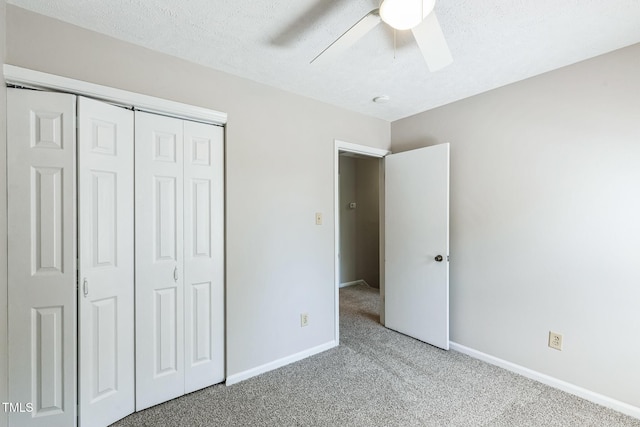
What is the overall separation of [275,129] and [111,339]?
187 centimetres

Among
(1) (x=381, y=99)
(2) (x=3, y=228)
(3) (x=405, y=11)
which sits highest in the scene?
(1) (x=381, y=99)

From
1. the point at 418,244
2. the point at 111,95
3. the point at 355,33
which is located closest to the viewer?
the point at 355,33

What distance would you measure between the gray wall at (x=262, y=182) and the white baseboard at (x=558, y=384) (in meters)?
1.34

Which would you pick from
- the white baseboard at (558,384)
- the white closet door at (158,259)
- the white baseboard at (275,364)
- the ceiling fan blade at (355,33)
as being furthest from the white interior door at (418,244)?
the white closet door at (158,259)

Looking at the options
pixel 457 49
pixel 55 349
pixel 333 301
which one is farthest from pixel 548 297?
pixel 55 349

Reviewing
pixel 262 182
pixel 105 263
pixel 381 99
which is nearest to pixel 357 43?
pixel 381 99

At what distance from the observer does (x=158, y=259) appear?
1.94 metres

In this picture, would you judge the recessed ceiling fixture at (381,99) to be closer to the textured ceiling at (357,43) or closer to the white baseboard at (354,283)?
the textured ceiling at (357,43)

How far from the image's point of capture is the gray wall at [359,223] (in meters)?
5.32

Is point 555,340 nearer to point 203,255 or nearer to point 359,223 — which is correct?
point 203,255

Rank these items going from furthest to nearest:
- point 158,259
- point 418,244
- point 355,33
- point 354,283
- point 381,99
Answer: point 354,283, point 418,244, point 381,99, point 158,259, point 355,33

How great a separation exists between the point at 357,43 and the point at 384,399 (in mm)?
2402

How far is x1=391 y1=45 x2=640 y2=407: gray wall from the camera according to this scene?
1.90 metres

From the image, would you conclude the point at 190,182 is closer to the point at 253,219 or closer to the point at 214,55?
the point at 253,219
